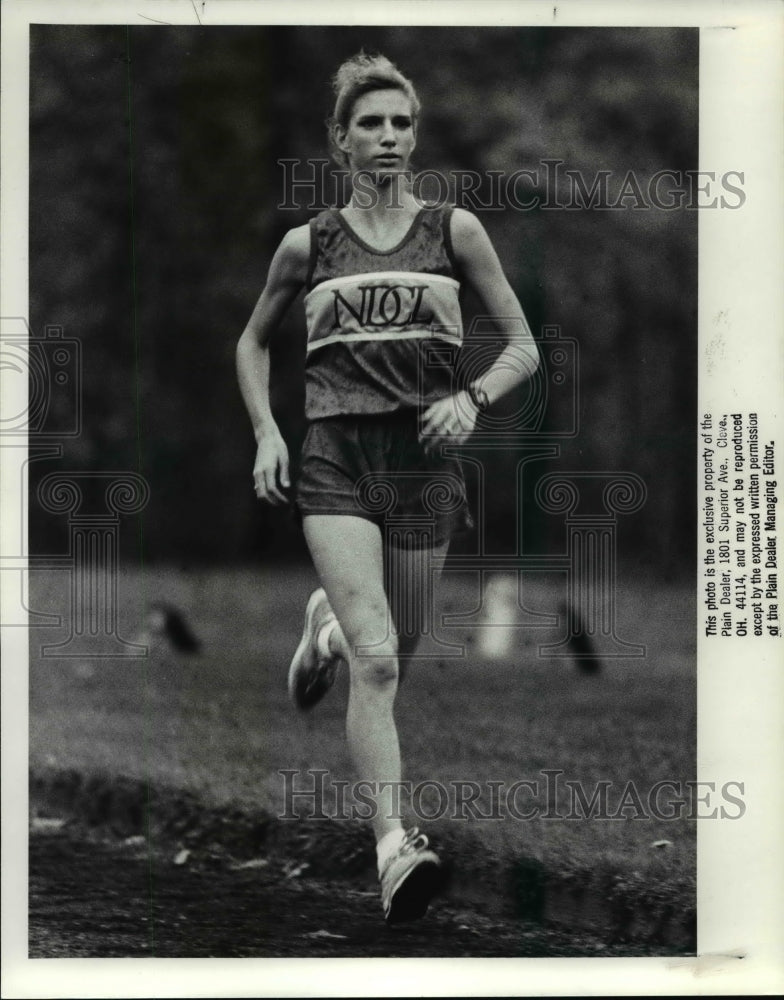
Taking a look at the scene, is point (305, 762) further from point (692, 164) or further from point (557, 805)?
point (692, 164)

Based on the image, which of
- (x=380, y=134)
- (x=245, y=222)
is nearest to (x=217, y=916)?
(x=245, y=222)

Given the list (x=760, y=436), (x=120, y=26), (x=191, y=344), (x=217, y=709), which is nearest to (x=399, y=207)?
(x=191, y=344)

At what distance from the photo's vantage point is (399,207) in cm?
405

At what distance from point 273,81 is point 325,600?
154 cm

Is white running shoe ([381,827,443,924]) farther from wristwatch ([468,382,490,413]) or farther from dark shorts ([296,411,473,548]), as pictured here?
wristwatch ([468,382,490,413])

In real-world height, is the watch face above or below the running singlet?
below

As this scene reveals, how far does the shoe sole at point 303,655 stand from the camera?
4.05 m

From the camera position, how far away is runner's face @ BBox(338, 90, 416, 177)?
4047 mm

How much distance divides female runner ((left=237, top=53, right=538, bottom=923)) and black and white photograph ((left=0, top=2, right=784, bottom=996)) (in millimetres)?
12

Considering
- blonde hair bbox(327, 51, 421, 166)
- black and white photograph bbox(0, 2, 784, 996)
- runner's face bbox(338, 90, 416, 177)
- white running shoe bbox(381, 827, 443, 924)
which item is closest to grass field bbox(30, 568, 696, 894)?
black and white photograph bbox(0, 2, 784, 996)

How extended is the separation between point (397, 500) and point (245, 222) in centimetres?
93

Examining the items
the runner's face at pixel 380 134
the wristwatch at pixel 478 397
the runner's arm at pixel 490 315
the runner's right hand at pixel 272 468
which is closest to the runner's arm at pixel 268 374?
the runner's right hand at pixel 272 468

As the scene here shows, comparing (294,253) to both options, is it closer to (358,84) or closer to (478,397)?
(358,84)

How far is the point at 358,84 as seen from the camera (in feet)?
13.3
